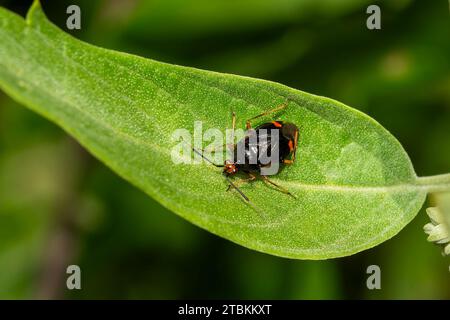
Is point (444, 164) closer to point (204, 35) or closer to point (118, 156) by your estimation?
point (204, 35)

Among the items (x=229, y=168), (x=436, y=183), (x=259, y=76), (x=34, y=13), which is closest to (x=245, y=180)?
(x=229, y=168)

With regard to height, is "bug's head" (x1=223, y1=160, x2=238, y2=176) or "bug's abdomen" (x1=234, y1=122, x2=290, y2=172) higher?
"bug's abdomen" (x1=234, y1=122, x2=290, y2=172)

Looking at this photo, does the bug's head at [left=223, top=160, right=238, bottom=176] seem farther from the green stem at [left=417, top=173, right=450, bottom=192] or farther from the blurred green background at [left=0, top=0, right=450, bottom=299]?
the blurred green background at [left=0, top=0, right=450, bottom=299]

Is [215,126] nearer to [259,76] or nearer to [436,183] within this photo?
[436,183]

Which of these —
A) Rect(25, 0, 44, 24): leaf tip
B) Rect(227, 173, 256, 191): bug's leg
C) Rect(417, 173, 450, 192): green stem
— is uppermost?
Rect(25, 0, 44, 24): leaf tip

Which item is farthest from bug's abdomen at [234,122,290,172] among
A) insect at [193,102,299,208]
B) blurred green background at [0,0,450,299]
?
blurred green background at [0,0,450,299]

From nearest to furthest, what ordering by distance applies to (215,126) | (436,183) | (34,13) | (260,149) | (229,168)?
(34,13) → (215,126) → (436,183) → (229,168) → (260,149)

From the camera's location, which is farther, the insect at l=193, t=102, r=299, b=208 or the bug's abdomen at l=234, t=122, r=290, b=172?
A: the bug's abdomen at l=234, t=122, r=290, b=172
